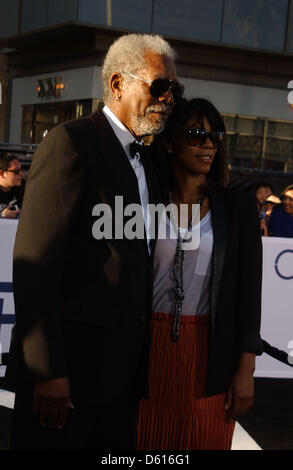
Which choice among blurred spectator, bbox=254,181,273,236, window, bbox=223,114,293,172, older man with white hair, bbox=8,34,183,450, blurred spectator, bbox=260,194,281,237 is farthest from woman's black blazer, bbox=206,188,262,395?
window, bbox=223,114,293,172

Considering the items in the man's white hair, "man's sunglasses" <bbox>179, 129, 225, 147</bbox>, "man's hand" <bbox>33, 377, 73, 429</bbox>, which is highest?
the man's white hair

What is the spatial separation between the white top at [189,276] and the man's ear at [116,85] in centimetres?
50

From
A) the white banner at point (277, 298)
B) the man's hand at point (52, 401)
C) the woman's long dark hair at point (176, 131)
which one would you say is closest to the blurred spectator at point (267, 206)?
the white banner at point (277, 298)

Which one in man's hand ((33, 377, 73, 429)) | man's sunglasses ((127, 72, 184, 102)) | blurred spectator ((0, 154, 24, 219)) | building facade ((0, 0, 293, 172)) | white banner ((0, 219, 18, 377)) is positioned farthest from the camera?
building facade ((0, 0, 293, 172))

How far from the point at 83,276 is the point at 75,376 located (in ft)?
1.16

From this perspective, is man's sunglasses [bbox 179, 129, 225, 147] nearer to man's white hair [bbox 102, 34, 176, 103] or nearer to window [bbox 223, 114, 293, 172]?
man's white hair [bbox 102, 34, 176, 103]

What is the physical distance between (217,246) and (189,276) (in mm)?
152

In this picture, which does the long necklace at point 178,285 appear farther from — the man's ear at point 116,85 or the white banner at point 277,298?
the white banner at point 277,298

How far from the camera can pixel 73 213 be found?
97.3 inches

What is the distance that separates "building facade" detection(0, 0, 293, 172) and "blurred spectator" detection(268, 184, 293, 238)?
37.6ft

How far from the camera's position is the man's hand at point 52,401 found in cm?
242

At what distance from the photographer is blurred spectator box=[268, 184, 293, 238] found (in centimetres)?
757

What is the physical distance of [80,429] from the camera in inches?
102
